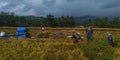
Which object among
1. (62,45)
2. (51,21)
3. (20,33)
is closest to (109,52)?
(62,45)

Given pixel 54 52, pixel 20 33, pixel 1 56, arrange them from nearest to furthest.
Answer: pixel 1 56 < pixel 54 52 < pixel 20 33

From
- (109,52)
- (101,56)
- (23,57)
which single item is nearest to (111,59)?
(101,56)

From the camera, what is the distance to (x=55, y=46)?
595 inches

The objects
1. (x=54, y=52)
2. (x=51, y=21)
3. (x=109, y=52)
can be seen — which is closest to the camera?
(x=54, y=52)

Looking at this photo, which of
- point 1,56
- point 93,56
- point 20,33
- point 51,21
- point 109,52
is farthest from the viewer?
point 51,21

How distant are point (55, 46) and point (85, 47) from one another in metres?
1.60

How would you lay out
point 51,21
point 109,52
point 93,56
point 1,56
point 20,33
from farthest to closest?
point 51,21 → point 20,33 → point 109,52 → point 93,56 → point 1,56

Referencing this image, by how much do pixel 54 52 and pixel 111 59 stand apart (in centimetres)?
337

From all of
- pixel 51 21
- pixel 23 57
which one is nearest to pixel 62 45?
pixel 23 57

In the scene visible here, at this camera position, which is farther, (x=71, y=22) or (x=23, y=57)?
(x=71, y=22)

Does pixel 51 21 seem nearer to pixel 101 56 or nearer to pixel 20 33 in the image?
pixel 20 33

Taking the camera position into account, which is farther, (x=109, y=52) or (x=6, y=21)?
(x=6, y=21)

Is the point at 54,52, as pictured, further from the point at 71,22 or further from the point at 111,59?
the point at 71,22

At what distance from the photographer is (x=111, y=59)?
1523 cm
